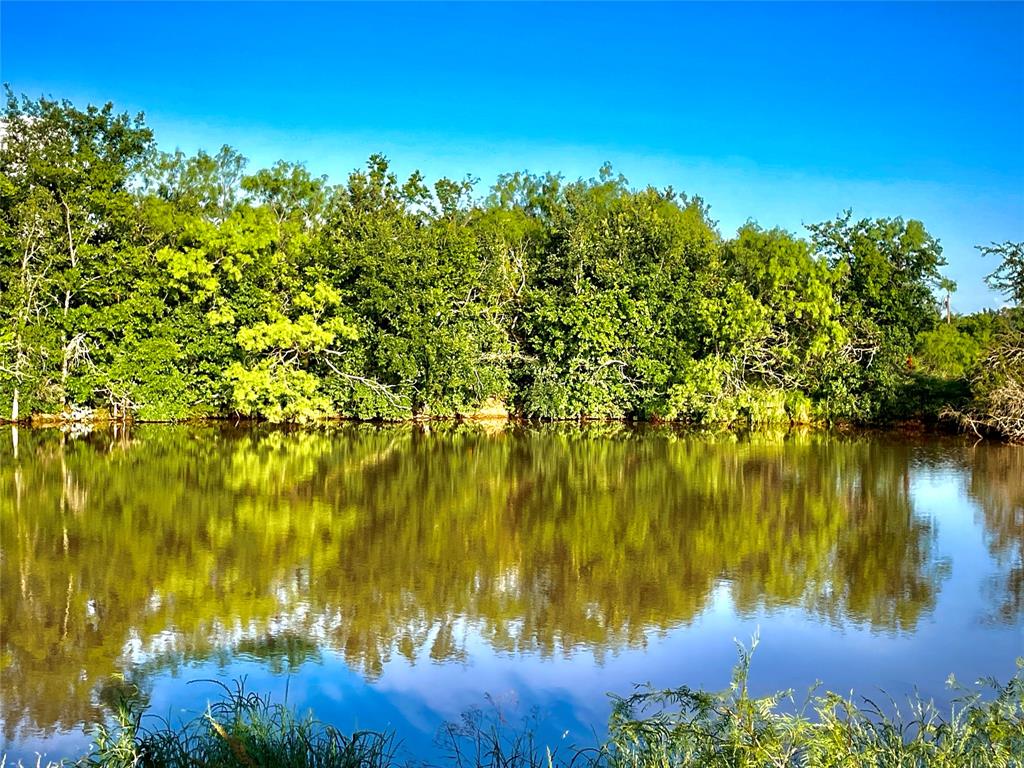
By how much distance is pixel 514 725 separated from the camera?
19.1 feet

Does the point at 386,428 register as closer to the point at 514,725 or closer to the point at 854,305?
the point at 854,305

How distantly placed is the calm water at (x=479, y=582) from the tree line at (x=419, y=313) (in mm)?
5650

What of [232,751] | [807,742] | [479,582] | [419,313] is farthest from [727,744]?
[419,313]

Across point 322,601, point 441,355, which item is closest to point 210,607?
point 322,601

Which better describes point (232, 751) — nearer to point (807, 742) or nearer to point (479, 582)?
point (807, 742)

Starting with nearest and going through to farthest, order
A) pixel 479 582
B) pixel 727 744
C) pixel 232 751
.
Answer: pixel 727 744
pixel 232 751
pixel 479 582

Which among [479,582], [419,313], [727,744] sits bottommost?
[479,582]

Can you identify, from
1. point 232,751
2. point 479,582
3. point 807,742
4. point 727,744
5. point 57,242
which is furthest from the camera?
point 57,242

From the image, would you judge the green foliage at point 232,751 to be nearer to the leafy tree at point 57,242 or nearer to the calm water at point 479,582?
the calm water at point 479,582

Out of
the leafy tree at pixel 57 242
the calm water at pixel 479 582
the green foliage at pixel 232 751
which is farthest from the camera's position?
the leafy tree at pixel 57 242

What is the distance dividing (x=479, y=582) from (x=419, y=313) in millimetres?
14050

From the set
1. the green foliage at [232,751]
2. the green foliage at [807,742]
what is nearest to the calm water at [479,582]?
the green foliage at [232,751]

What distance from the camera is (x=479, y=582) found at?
29.2 ft

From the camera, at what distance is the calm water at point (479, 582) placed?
6457 mm
